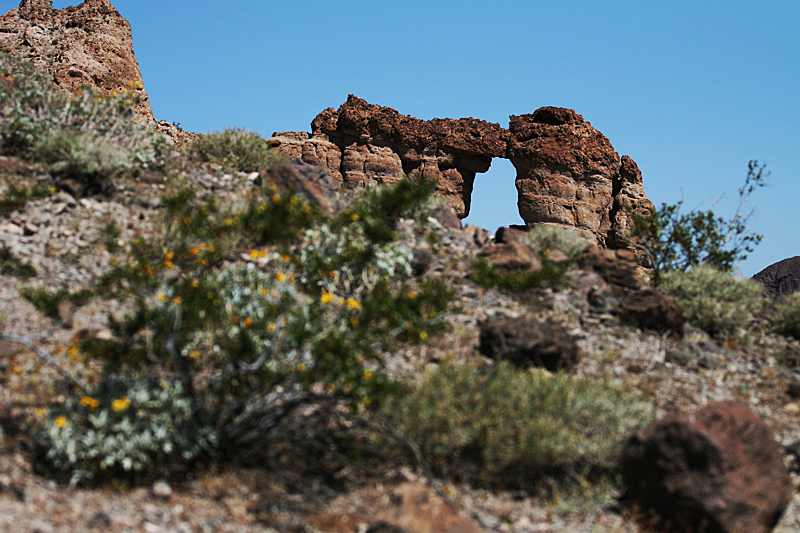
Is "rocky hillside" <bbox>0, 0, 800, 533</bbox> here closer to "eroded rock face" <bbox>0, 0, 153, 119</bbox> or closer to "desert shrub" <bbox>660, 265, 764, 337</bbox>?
"desert shrub" <bbox>660, 265, 764, 337</bbox>

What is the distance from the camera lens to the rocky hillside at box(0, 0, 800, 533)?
4328 mm

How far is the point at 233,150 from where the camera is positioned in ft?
34.9

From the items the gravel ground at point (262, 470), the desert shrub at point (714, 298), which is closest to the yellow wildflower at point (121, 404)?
the gravel ground at point (262, 470)

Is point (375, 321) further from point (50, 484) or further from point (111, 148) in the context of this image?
point (111, 148)

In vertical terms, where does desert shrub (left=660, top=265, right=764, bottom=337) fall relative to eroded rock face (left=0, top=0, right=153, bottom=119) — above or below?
below

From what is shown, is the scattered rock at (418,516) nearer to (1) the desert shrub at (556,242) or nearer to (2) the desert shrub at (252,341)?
(2) the desert shrub at (252,341)

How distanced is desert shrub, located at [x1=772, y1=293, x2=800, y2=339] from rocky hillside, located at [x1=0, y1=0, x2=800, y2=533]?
0.11ft

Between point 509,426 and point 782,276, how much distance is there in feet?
196

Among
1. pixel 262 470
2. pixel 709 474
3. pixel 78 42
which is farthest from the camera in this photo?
pixel 78 42

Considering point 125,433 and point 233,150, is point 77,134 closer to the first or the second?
point 233,150

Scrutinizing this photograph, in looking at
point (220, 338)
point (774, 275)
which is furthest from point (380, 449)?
point (774, 275)

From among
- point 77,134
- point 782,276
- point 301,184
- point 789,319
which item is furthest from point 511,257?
point 782,276

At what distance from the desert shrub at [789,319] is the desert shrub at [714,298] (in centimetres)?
29

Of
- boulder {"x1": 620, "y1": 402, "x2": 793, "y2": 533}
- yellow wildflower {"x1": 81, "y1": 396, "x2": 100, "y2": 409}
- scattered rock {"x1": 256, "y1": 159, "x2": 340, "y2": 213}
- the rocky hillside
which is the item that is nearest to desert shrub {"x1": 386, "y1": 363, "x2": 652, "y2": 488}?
the rocky hillside
